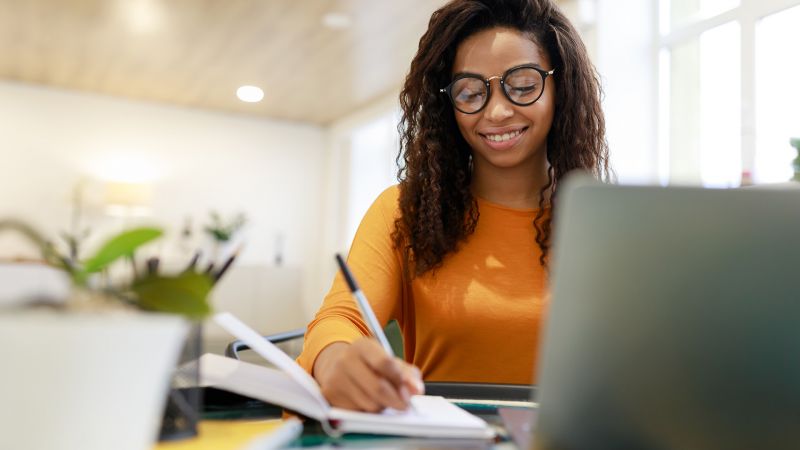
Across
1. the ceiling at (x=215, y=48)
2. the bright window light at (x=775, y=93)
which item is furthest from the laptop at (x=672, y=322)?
the ceiling at (x=215, y=48)

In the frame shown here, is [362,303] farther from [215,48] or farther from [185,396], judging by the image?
[215,48]

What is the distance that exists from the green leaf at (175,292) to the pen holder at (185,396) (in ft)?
0.40

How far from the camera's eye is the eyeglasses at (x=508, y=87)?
1.31 metres

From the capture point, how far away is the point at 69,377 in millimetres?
372

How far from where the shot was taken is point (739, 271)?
18.9 inches

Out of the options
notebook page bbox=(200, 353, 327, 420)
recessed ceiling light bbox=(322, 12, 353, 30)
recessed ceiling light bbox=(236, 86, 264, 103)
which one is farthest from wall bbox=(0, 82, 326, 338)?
notebook page bbox=(200, 353, 327, 420)

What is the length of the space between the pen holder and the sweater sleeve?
14.2 inches

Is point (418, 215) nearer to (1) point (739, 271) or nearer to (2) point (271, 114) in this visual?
(1) point (739, 271)

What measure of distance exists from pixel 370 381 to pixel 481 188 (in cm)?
85

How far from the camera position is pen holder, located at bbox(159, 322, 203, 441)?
0.58 meters

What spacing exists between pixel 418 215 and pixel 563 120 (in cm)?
38

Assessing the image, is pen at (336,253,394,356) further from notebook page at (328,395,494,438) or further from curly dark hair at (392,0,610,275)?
curly dark hair at (392,0,610,275)

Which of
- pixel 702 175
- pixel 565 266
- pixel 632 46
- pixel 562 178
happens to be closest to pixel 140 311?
pixel 565 266

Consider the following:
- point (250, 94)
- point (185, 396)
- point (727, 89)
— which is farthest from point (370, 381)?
point (250, 94)
